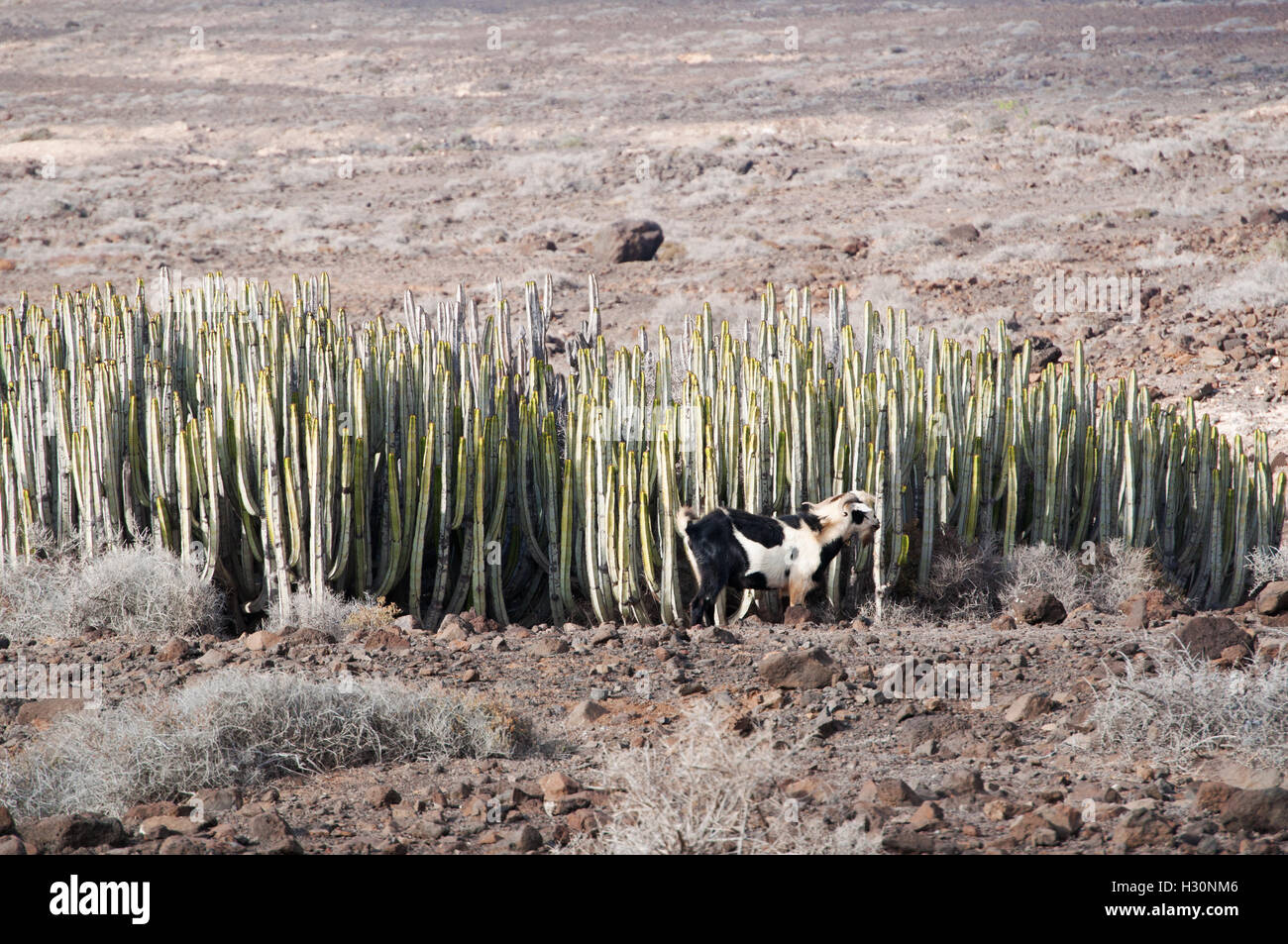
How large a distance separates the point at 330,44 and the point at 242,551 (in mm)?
54092

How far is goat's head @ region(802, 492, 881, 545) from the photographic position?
19.9 feet

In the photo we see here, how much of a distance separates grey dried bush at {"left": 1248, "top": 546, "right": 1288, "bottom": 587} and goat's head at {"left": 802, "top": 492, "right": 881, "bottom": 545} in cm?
250

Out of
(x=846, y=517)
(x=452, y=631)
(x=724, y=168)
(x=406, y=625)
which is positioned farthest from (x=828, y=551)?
(x=724, y=168)

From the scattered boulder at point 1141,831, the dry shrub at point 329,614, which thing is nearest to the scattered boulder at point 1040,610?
the scattered boulder at point 1141,831

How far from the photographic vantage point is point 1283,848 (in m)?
3.41

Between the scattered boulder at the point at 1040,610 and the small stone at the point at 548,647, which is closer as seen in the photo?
the small stone at the point at 548,647

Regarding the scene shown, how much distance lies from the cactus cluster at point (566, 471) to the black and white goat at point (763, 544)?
0.23 m

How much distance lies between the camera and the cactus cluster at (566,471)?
249 inches

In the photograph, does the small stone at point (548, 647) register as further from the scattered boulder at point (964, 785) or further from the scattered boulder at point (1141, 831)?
the scattered boulder at point (1141, 831)

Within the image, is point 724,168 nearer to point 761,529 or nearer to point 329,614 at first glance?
→ point 761,529

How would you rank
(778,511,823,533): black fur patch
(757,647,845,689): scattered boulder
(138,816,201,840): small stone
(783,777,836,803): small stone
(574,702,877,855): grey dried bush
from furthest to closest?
(778,511,823,533): black fur patch, (757,647,845,689): scattered boulder, (783,777,836,803): small stone, (138,816,201,840): small stone, (574,702,877,855): grey dried bush

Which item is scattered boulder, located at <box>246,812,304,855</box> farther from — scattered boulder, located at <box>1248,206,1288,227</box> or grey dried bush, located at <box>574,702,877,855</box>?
scattered boulder, located at <box>1248,206,1288,227</box>

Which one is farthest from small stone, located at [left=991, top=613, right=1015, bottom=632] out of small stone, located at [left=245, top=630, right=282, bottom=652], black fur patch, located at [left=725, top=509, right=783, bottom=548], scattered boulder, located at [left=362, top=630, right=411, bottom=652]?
small stone, located at [left=245, top=630, right=282, bottom=652]

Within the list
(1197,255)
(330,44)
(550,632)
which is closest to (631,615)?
(550,632)
